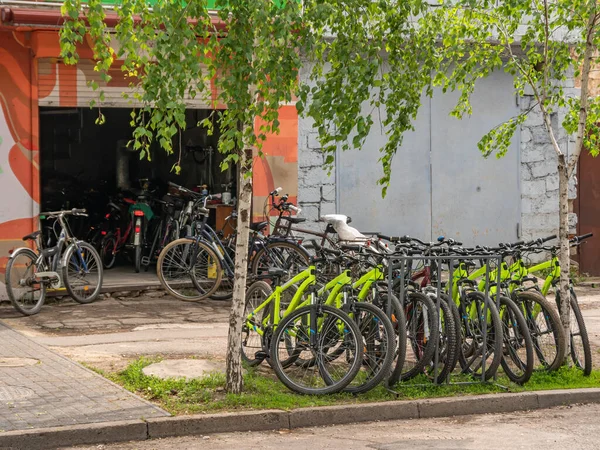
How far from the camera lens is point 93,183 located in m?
18.8

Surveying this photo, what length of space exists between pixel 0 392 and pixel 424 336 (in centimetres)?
344

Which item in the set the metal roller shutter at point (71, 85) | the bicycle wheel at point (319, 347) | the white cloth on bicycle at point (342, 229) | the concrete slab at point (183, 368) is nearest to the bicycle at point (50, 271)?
the metal roller shutter at point (71, 85)

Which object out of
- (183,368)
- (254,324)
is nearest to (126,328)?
(183,368)

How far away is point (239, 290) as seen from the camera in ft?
27.1

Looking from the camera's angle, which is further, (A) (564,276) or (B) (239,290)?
(A) (564,276)

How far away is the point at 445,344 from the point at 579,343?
1.92 m

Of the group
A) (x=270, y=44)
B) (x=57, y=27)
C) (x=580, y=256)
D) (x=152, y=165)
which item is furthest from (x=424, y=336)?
(x=152, y=165)

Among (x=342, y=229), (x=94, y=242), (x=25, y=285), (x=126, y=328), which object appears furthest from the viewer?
(x=94, y=242)

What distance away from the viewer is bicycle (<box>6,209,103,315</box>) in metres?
12.5

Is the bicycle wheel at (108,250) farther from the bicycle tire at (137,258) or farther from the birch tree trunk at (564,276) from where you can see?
the birch tree trunk at (564,276)

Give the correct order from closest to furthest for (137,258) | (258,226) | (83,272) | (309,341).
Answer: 1. (309,341)
2. (83,272)
3. (258,226)
4. (137,258)

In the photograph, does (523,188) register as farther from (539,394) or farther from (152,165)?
(539,394)

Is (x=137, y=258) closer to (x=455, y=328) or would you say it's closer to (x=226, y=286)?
(x=226, y=286)

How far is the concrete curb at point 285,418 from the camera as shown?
6.83m
